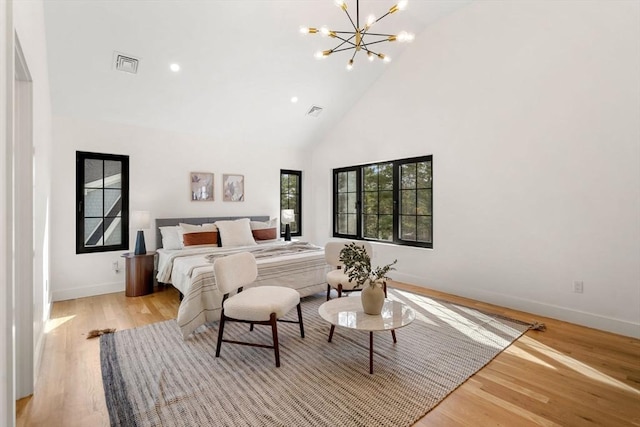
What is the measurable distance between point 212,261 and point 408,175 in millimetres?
3111

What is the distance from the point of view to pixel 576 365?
8.04ft

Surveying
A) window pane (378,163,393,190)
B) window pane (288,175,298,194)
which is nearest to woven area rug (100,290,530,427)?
window pane (378,163,393,190)

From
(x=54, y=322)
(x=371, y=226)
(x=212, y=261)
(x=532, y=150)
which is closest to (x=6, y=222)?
(x=212, y=261)

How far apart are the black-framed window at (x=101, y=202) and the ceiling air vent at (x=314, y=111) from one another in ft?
9.45

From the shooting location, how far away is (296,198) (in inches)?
259

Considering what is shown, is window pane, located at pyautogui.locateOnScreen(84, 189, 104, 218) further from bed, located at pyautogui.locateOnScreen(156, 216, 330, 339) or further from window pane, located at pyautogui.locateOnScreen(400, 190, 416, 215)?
window pane, located at pyautogui.locateOnScreen(400, 190, 416, 215)

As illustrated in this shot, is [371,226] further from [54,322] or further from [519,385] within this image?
[54,322]

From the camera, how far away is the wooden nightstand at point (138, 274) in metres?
4.16

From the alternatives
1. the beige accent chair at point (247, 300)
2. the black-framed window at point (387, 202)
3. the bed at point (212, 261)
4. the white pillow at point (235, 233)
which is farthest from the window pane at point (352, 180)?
the beige accent chair at point (247, 300)

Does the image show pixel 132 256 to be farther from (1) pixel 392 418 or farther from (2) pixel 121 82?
(1) pixel 392 418

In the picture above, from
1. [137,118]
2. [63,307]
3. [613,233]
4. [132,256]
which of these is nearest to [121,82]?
[137,118]

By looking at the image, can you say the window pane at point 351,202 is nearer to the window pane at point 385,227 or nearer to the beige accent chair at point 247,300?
the window pane at point 385,227

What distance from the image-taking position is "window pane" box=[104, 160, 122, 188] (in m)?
4.39

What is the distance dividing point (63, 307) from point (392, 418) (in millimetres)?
3962
